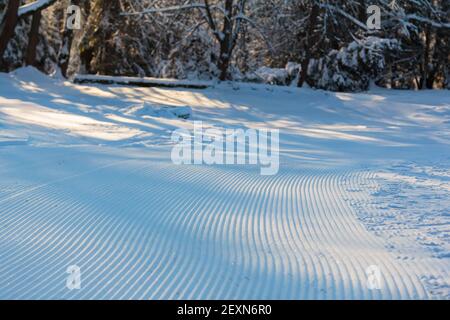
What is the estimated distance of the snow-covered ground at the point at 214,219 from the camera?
464 cm

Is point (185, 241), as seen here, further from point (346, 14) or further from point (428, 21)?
point (428, 21)

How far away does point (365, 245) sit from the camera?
5.75m

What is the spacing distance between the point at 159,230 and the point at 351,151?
850 centimetres

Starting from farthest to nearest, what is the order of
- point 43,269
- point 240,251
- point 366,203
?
point 366,203 < point 240,251 < point 43,269

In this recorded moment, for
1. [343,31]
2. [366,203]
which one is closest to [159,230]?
[366,203]

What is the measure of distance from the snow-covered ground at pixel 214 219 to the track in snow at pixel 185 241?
17 millimetres

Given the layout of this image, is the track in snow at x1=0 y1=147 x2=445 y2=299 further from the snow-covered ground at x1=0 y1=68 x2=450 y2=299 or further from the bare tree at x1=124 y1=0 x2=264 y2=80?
the bare tree at x1=124 y1=0 x2=264 y2=80

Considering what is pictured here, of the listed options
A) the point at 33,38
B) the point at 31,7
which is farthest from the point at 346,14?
the point at 33,38

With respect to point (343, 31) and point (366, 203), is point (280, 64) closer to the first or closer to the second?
point (343, 31)

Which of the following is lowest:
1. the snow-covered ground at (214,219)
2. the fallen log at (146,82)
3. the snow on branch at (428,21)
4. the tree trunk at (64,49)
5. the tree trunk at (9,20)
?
the snow-covered ground at (214,219)

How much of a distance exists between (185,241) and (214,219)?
0.93 meters

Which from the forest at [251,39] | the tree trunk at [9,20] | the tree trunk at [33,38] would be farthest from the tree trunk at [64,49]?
the tree trunk at [9,20]

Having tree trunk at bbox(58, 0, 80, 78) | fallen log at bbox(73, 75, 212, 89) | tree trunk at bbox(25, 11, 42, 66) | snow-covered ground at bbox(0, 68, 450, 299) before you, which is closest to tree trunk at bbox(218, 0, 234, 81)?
Result: fallen log at bbox(73, 75, 212, 89)

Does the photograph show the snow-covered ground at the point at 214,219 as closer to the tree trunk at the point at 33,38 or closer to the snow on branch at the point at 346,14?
the tree trunk at the point at 33,38
